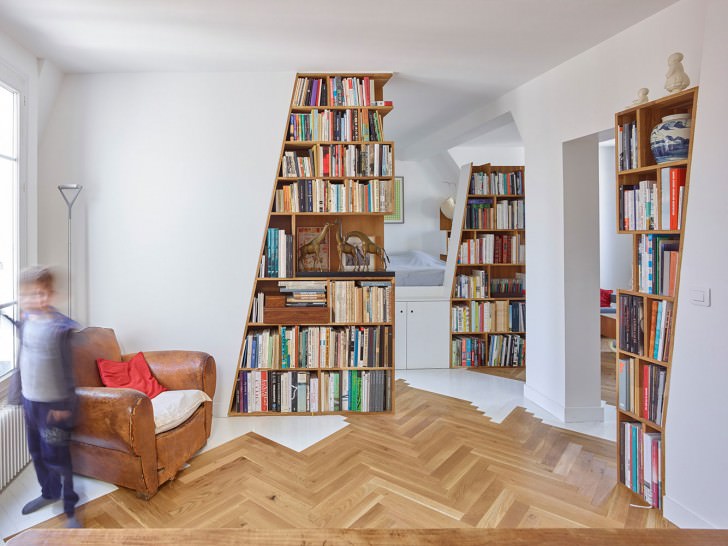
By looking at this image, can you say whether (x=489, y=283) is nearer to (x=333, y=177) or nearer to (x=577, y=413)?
(x=577, y=413)

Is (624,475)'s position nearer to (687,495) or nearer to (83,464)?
(687,495)

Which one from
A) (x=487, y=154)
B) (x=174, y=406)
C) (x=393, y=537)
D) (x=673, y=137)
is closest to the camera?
(x=393, y=537)

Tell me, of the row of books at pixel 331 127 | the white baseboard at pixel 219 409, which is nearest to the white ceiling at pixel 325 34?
the row of books at pixel 331 127

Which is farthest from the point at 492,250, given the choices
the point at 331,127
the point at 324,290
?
the point at 331,127

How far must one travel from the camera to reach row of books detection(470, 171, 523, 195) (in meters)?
5.45

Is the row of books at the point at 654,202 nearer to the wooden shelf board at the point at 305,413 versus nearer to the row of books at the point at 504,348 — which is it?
the wooden shelf board at the point at 305,413

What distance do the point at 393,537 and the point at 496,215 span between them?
5138 mm

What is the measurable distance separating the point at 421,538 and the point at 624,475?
2.67 meters

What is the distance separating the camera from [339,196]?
391cm

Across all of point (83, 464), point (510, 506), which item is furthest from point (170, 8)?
point (510, 506)

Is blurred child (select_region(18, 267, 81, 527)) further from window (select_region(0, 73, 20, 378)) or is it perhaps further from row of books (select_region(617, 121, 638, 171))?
row of books (select_region(617, 121, 638, 171))

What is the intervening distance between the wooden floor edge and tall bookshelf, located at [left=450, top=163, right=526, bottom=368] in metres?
4.78

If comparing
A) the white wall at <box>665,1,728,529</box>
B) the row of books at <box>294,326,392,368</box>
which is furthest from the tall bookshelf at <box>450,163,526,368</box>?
the white wall at <box>665,1,728,529</box>

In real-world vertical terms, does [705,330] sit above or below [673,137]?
below
